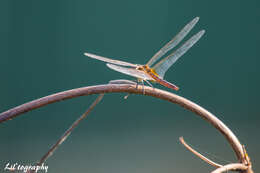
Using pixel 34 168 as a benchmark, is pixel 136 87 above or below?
above

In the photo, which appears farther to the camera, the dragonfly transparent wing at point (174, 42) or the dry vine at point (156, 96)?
the dragonfly transparent wing at point (174, 42)

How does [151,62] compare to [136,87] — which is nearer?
[136,87]

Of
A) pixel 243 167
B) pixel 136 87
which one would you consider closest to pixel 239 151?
pixel 243 167

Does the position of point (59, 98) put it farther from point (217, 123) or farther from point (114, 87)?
point (217, 123)

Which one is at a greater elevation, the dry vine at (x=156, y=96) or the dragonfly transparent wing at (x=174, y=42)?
the dragonfly transparent wing at (x=174, y=42)

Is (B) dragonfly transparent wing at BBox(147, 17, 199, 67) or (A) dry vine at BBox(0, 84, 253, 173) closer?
(A) dry vine at BBox(0, 84, 253, 173)

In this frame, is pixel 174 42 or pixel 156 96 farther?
pixel 174 42

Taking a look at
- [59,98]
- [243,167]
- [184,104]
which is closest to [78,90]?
[59,98]

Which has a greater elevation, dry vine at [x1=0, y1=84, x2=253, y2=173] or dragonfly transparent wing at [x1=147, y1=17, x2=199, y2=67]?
dragonfly transparent wing at [x1=147, y1=17, x2=199, y2=67]
